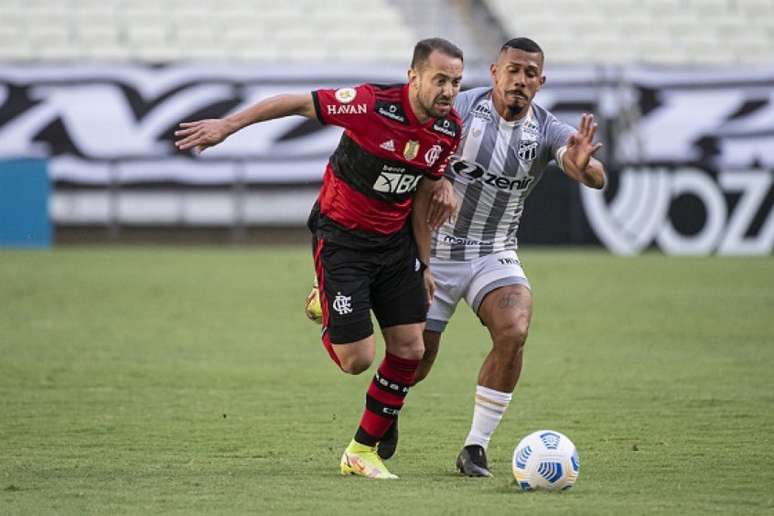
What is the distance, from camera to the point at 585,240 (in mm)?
21719

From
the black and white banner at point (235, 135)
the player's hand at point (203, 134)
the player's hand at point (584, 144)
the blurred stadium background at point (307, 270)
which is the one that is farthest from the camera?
the black and white banner at point (235, 135)

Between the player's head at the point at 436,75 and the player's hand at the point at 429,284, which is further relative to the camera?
the player's hand at the point at 429,284

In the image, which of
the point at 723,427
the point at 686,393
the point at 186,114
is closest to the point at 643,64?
the point at 186,114

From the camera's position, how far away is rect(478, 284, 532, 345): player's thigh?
23.1 ft

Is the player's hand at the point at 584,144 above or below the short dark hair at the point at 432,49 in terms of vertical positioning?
below

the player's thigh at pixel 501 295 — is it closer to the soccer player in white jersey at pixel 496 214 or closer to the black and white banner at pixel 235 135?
the soccer player in white jersey at pixel 496 214

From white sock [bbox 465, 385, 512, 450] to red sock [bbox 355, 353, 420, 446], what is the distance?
360 millimetres

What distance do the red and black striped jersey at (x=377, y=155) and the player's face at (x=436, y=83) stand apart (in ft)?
0.33

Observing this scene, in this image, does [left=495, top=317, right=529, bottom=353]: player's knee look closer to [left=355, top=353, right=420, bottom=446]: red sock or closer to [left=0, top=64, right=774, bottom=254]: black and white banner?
[left=355, top=353, right=420, bottom=446]: red sock

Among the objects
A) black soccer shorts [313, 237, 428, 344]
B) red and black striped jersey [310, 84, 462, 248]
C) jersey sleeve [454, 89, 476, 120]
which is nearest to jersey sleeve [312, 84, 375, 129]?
red and black striped jersey [310, 84, 462, 248]

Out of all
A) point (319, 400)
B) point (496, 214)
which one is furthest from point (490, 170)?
point (319, 400)

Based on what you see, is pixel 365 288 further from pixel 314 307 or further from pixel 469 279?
pixel 469 279

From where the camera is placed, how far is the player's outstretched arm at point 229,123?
254 inches

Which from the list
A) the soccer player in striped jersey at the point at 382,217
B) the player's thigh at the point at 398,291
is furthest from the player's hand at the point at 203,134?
the player's thigh at the point at 398,291
